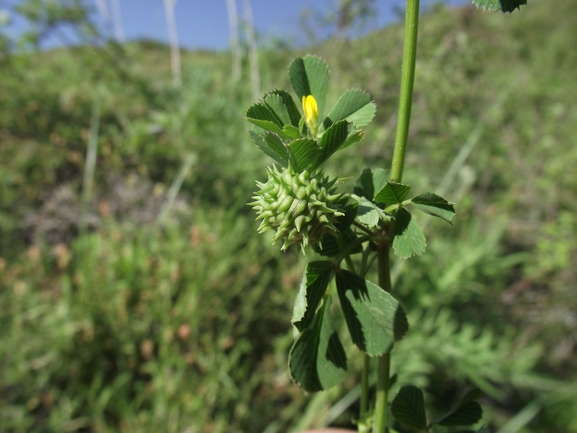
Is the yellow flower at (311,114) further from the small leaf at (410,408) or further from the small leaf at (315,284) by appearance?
the small leaf at (410,408)

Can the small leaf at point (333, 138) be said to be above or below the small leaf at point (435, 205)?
above

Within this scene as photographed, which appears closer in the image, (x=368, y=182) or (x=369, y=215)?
(x=369, y=215)

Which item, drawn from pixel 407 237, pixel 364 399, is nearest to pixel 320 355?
pixel 364 399

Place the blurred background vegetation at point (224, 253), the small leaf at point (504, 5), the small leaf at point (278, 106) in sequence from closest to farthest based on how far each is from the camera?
the small leaf at point (504, 5) < the small leaf at point (278, 106) < the blurred background vegetation at point (224, 253)

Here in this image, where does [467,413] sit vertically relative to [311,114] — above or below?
below

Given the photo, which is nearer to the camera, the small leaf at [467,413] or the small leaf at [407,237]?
the small leaf at [407,237]

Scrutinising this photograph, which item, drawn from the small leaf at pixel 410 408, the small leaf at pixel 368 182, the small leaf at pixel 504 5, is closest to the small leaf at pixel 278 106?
the small leaf at pixel 368 182

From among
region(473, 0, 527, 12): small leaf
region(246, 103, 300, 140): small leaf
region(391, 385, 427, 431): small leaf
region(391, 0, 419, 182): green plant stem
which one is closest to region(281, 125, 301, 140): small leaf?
region(246, 103, 300, 140): small leaf

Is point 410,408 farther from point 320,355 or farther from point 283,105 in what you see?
point 283,105
